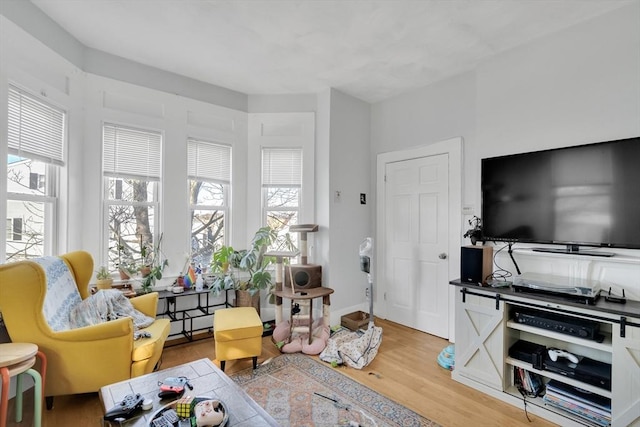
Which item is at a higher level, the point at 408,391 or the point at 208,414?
the point at 208,414

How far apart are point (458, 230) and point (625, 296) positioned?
134 cm

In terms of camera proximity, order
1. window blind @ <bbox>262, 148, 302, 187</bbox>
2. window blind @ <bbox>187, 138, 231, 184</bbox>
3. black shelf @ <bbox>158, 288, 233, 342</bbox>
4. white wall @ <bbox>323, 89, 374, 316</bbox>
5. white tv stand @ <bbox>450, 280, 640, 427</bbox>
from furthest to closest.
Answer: window blind @ <bbox>262, 148, 302, 187</bbox> < white wall @ <bbox>323, 89, 374, 316</bbox> < window blind @ <bbox>187, 138, 231, 184</bbox> < black shelf @ <bbox>158, 288, 233, 342</bbox> < white tv stand @ <bbox>450, 280, 640, 427</bbox>

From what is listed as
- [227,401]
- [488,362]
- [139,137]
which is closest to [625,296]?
[488,362]

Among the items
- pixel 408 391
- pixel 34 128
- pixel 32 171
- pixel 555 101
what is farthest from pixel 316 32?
pixel 408 391

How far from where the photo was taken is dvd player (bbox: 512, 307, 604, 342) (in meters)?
1.89

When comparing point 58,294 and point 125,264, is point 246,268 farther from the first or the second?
point 58,294

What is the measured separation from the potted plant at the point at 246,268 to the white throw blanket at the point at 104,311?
0.79 m

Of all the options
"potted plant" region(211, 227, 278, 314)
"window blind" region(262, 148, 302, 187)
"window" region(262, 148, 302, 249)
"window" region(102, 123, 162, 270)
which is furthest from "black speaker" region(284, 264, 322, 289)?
"window" region(102, 123, 162, 270)

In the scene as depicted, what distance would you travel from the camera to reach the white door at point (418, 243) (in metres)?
3.35

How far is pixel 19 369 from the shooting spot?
5.38ft

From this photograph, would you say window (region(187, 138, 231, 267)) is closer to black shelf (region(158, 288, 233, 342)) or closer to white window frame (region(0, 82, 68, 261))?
black shelf (region(158, 288, 233, 342))

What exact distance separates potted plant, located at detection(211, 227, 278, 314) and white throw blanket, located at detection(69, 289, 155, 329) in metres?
0.79

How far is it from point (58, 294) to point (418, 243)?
3.35 meters

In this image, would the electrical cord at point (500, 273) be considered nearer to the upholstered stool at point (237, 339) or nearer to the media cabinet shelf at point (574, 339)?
the media cabinet shelf at point (574, 339)
